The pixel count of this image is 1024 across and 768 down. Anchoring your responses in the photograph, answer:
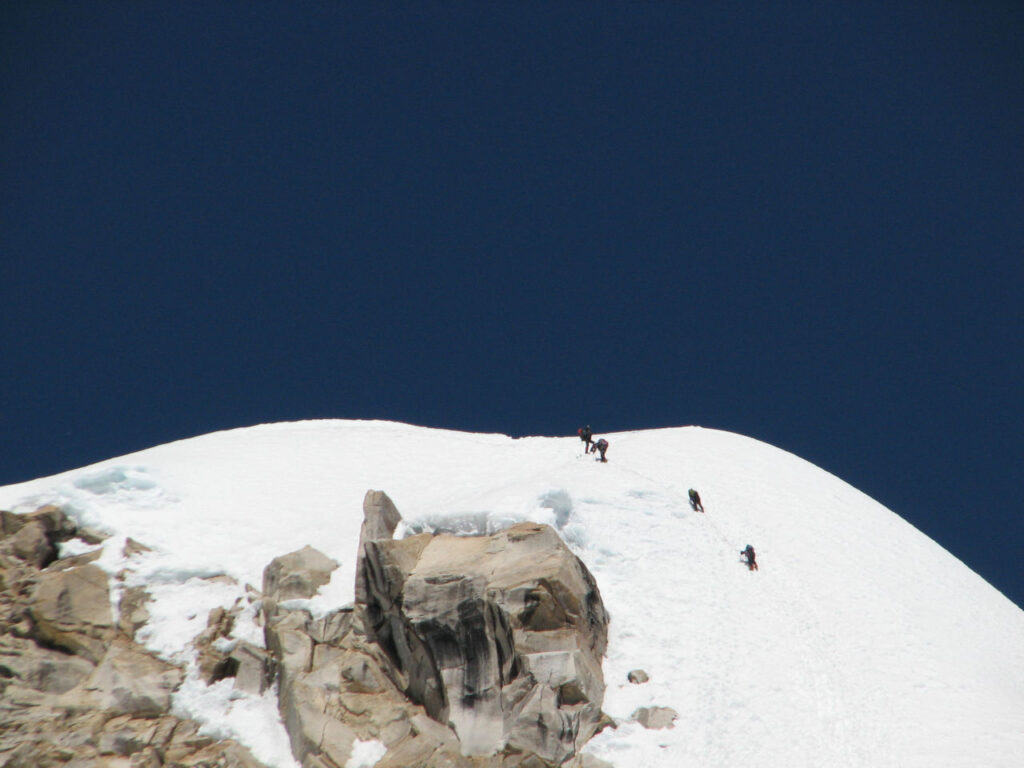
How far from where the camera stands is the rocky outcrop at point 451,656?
22.5 meters

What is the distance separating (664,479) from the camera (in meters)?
38.3

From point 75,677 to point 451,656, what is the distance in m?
11.5

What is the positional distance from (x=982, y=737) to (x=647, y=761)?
10.2 metres

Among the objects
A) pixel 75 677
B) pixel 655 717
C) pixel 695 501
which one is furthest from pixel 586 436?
pixel 75 677

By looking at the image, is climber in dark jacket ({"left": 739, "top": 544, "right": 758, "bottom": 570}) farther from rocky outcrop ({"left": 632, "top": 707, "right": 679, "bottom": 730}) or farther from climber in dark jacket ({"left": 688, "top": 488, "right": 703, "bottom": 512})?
rocky outcrop ({"left": 632, "top": 707, "right": 679, "bottom": 730})

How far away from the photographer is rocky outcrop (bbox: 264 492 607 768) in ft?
73.8

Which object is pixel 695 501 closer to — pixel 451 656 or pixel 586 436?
pixel 586 436

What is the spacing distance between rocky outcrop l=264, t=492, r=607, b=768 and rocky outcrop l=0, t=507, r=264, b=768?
2.95 meters

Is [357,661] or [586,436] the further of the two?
[586,436]

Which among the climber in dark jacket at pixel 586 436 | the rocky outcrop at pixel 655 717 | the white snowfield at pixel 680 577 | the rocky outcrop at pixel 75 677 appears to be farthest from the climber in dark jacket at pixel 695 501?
the rocky outcrop at pixel 75 677

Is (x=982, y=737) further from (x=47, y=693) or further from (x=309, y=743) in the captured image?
(x=47, y=693)

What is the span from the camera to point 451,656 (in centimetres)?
2422

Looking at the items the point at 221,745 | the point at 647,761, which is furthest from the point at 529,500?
the point at 221,745

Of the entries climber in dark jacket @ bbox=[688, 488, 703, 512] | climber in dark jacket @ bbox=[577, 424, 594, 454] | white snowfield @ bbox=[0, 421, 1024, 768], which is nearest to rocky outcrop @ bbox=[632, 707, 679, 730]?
white snowfield @ bbox=[0, 421, 1024, 768]
